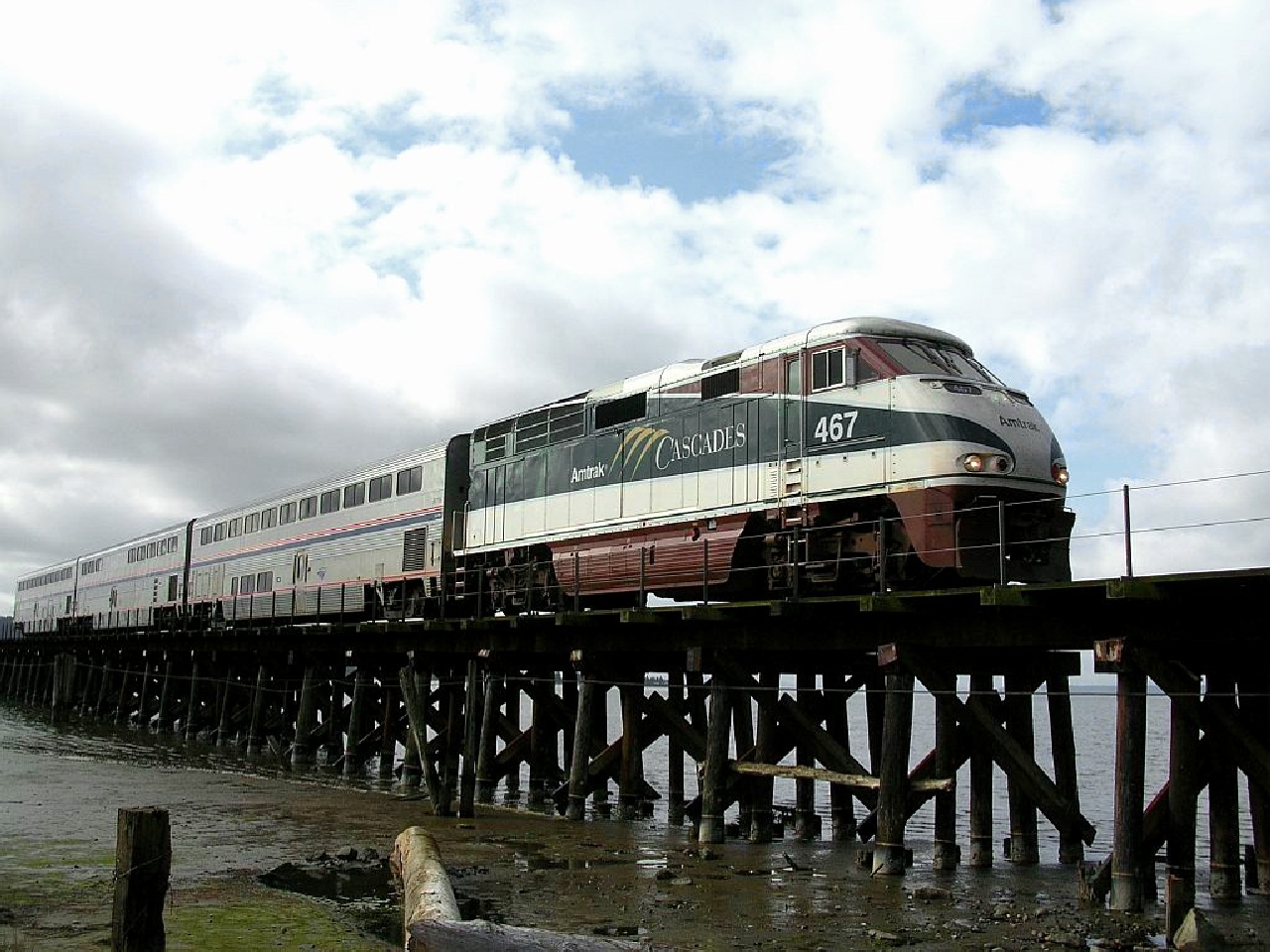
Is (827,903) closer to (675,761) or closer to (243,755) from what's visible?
(675,761)

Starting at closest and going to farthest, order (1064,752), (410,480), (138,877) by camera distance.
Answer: (138,877), (1064,752), (410,480)

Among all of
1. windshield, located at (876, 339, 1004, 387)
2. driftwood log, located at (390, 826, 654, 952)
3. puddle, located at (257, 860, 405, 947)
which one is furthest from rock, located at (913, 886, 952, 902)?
windshield, located at (876, 339, 1004, 387)

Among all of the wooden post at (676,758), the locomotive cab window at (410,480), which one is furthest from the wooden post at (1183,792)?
the locomotive cab window at (410,480)

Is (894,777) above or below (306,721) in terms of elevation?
above

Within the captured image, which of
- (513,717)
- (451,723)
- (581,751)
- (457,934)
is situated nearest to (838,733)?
(581,751)

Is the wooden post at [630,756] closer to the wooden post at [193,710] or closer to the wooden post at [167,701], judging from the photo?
the wooden post at [193,710]

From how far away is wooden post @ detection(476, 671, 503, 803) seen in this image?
24.3 meters

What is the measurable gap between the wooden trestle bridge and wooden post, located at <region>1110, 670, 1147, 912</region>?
23mm

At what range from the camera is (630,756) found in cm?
2214

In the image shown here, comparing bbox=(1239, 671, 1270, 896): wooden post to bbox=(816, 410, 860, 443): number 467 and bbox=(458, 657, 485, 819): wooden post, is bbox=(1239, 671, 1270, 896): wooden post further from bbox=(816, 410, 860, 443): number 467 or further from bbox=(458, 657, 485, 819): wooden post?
bbox=(458, 657, 485, 819): wooden post

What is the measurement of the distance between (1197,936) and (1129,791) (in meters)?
2.25

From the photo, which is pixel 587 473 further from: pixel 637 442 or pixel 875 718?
pixel 875 718

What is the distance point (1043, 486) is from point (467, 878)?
29.0ft

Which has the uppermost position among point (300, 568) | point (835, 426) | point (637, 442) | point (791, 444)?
point (637, 442)
